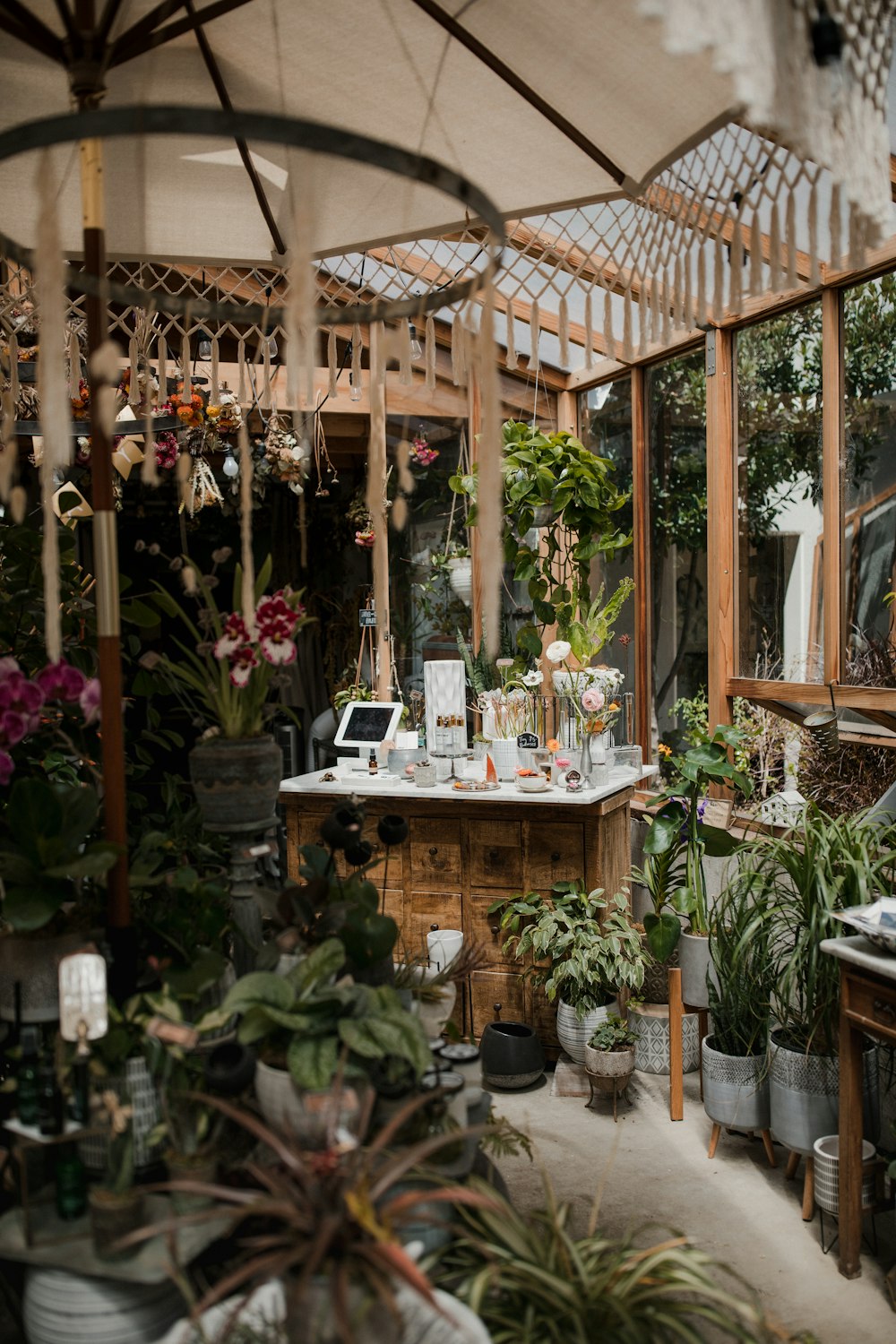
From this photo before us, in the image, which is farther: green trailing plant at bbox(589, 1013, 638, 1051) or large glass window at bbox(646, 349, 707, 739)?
large glass window at bbox(646, 349, 707, 739)

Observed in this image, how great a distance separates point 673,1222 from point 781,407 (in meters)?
2.76

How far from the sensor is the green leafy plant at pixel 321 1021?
62.9 inches

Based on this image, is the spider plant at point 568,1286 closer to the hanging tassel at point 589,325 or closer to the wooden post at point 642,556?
the hanging tassel at point 589,325

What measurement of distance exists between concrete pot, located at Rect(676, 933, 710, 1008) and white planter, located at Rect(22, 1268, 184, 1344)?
2.30m

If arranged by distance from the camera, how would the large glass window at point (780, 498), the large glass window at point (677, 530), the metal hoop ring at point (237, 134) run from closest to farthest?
1. the metal hoop ring at point (237, 134)
2. the large glass window at point (780, 498)
3. the large glass window at point (677, 530)

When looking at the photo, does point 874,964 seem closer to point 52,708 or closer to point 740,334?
point 52,708

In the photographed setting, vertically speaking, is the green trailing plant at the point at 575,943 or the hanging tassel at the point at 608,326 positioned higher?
the hanging tassel at the point at 608,326

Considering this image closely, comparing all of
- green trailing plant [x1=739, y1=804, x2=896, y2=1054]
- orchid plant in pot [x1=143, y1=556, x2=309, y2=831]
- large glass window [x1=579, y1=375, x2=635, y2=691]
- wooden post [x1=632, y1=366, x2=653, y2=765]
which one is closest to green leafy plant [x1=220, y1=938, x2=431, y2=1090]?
orchid plant in pot [x1=143, y1=556, x2=309, y2=831]

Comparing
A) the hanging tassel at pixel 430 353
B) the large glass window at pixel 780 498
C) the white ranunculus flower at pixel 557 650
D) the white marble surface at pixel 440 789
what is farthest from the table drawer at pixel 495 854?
the hanging tassel at pixel 430 353

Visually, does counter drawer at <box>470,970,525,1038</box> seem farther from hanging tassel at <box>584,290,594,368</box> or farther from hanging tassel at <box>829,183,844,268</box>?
hanging tassel at <box>829,183,844,268</box>

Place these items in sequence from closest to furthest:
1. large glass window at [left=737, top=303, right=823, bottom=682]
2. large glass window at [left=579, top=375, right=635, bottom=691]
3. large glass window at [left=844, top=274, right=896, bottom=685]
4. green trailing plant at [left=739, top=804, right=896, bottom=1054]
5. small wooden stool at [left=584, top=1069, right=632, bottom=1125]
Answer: green trailing plant at [left=739, top=804, right=896, bottom=1054] < large glass window at [left=844, top=274, right=896, bottom=685] < small wooden stool at [left=584, top=1069, right=632, bottom=1125] < large glass window at [left=737, top=303, right=823, bottom=682] < large glass window at [left=579, top=375, right=635, bottom=691]

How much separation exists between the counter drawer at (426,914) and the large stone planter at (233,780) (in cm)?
212

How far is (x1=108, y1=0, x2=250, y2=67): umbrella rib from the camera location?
177 centimetres

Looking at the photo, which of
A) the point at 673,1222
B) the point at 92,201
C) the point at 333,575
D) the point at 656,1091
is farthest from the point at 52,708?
the point at 333,575
